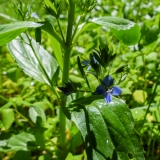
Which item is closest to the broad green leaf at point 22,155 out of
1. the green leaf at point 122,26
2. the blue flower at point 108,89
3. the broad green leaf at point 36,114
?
the broad green leaf at point 36,114

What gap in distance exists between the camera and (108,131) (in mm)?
715

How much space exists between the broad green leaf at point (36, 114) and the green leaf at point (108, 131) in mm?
337

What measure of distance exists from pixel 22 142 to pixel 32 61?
0.28 meters

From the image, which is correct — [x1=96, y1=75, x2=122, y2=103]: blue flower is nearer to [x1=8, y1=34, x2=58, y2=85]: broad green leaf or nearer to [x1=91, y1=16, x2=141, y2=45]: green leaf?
[x1=91, y1=16, x2=141, y2=45]: green leaf

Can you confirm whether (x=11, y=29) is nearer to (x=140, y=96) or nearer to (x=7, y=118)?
(x=7, y=118)

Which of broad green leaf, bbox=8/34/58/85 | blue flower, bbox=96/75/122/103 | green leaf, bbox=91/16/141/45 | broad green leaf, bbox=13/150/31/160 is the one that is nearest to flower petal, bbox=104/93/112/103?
blue flower, bbox=96/75/122/103

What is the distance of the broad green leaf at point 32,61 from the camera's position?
0.97 m

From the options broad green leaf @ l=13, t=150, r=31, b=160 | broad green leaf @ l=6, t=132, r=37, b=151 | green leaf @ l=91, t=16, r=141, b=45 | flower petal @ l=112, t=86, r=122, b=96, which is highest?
green leaf @ l=91, t=16, r=141, b=45

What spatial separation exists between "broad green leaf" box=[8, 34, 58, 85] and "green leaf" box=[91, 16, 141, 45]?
0.26 metres

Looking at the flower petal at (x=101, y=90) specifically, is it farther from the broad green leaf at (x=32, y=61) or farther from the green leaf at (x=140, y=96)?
the green leaf at (x=140, y=96)

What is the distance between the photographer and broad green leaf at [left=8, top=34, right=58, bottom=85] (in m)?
0.97

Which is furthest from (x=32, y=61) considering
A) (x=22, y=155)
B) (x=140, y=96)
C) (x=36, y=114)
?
(x=140, y=96)

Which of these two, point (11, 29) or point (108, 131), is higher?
point (11, 29)

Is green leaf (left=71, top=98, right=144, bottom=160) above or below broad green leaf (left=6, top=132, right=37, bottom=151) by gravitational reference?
above
